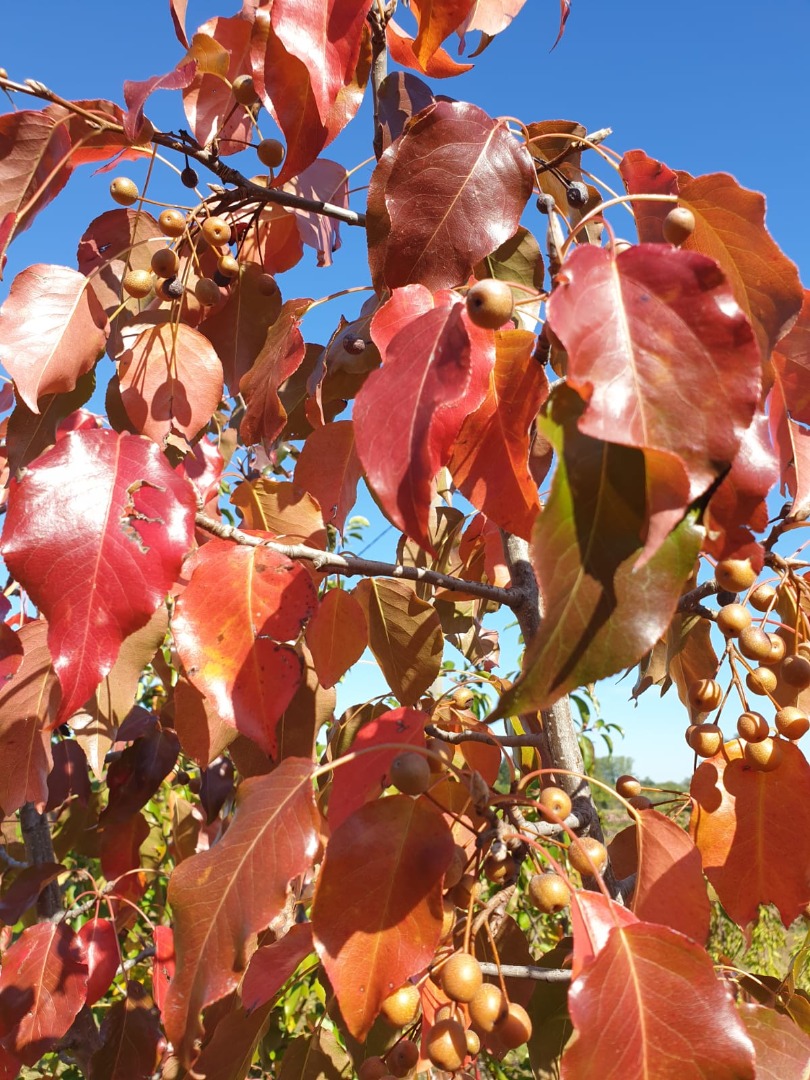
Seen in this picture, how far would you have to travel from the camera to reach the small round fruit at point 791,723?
976mm

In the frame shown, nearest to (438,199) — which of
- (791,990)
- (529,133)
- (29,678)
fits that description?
(529,133)

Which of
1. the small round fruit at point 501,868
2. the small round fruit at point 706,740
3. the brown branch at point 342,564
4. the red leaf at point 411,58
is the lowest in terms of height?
the small round fruit at point 501,868

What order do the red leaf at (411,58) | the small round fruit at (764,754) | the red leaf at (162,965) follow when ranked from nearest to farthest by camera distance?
the small round fruit at (764,754) → the red leaf at (411,58) → the red leaf at (162,965)

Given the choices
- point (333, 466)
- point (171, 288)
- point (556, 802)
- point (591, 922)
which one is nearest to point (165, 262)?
point (171, 288)

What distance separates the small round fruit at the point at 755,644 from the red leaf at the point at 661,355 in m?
0.54

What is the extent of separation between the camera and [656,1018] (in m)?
0.61

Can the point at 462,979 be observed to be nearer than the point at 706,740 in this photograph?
Yes

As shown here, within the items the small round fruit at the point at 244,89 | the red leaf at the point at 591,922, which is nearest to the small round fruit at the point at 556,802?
the red leaf at the point at 591,922

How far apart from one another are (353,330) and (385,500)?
2.50ft

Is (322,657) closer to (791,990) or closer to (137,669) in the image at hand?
(137,669)

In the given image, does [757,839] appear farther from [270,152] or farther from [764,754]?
[270,152]

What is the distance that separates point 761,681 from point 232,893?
70 cm

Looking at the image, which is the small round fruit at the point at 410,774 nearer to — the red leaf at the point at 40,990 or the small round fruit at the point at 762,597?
the small round fruit at the point at 762,597

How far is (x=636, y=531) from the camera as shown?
1.72 feet
